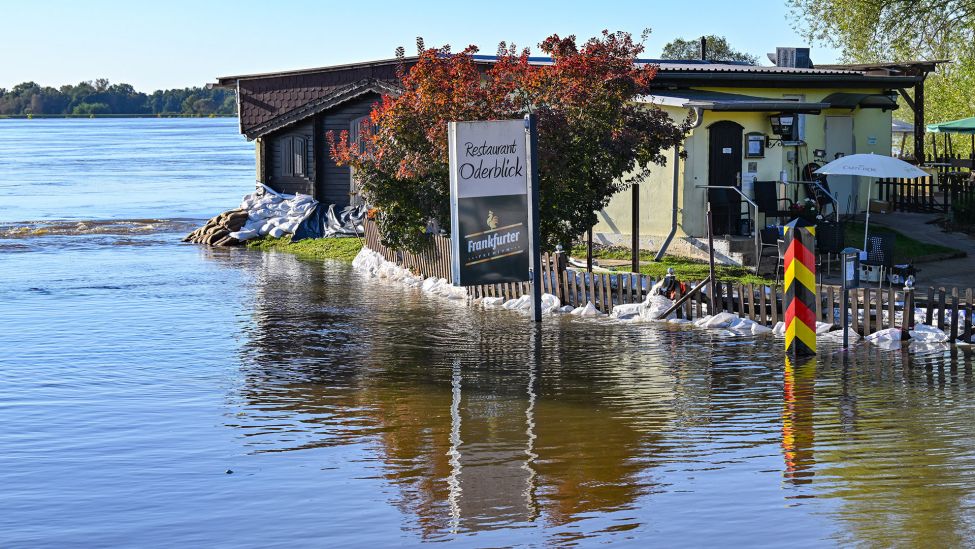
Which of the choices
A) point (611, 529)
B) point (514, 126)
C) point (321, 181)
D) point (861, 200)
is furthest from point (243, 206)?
point (611, 529)

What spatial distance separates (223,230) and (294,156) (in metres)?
3.40

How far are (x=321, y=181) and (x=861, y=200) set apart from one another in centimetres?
1503

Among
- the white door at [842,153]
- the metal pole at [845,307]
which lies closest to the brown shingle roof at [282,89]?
the white door at [842,153]

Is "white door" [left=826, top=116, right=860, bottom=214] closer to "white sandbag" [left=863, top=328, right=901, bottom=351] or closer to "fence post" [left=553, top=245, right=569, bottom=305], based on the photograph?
"fence post" [left=553, top=245, right=569, bottom=305]

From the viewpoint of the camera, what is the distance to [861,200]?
30.7 meters

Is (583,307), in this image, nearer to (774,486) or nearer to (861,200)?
(774,486)

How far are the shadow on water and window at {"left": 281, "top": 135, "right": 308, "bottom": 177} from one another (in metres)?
18.1

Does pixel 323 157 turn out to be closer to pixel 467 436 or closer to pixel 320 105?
pixel 320 105

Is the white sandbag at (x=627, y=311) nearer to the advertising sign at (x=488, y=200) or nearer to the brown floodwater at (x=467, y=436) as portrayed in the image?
A: the brown floodwater at (x=467, y=436)

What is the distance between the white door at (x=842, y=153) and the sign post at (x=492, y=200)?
42.4 ft

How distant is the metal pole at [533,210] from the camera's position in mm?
18016

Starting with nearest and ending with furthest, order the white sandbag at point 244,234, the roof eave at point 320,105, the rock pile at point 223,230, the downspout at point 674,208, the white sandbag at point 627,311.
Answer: the white sandbag at point 627,311 < the downspout at point 674,208 < the roof eave at point 320,105 < the white sandbag at point 244,234 < the rock pile at point 223,230

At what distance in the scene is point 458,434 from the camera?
38.5ft

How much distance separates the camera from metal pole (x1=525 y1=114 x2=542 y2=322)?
18016 mm
